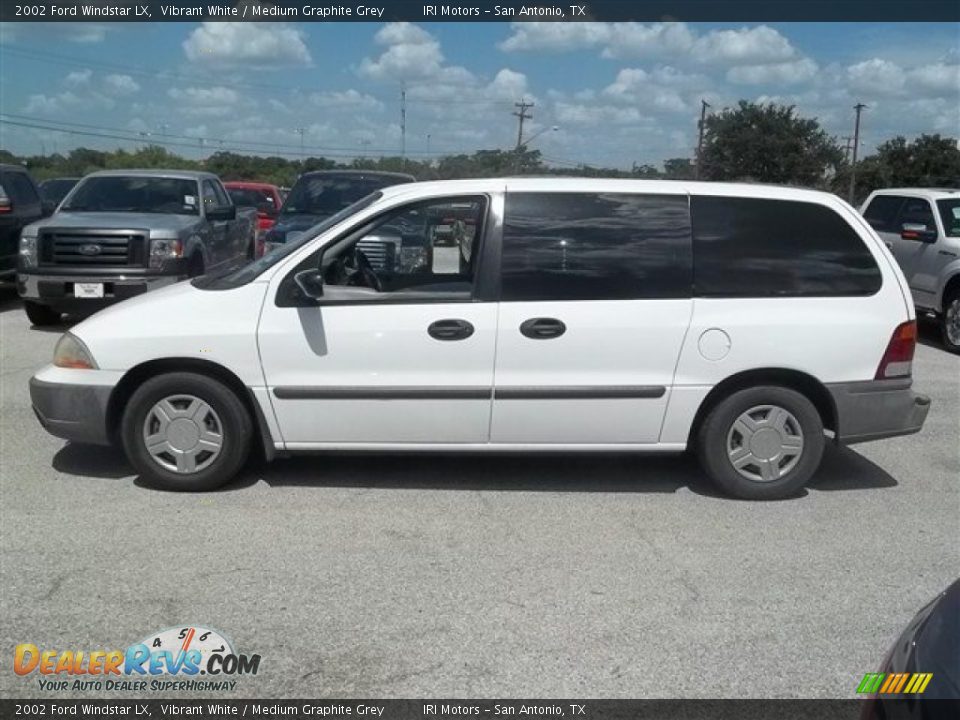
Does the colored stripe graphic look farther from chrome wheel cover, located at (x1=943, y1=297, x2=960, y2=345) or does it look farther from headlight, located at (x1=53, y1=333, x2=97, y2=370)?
chrome wheel cover, located at (x1=943, y1=297, x2=960, y2=345)

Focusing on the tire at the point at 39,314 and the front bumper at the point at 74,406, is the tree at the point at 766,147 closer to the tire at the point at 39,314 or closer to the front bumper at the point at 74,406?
the tire at the point at 39,314

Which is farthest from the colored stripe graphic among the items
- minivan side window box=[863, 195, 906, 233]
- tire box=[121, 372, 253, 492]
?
minivan side window box=[863, 195, 906, 233]

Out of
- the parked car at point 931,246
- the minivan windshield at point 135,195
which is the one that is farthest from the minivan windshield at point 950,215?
the minivan windshield at point 135,195

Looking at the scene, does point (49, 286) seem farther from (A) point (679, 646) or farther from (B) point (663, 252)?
(A) point (679, 646)

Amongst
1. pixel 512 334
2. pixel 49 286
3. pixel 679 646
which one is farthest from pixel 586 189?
pixel 49 286

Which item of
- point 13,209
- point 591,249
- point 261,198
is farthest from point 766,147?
point 591,249

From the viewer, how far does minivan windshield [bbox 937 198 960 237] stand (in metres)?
11.5

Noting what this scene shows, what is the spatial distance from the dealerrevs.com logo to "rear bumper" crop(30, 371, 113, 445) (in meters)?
1.87

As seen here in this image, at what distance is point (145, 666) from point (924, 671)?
2713 mm

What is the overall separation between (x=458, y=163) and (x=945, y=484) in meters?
8.82

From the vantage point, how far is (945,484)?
598 cm

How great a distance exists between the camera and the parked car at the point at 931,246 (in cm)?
1112

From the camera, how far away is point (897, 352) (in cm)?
542

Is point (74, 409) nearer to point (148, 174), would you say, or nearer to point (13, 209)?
point (148, 174)
